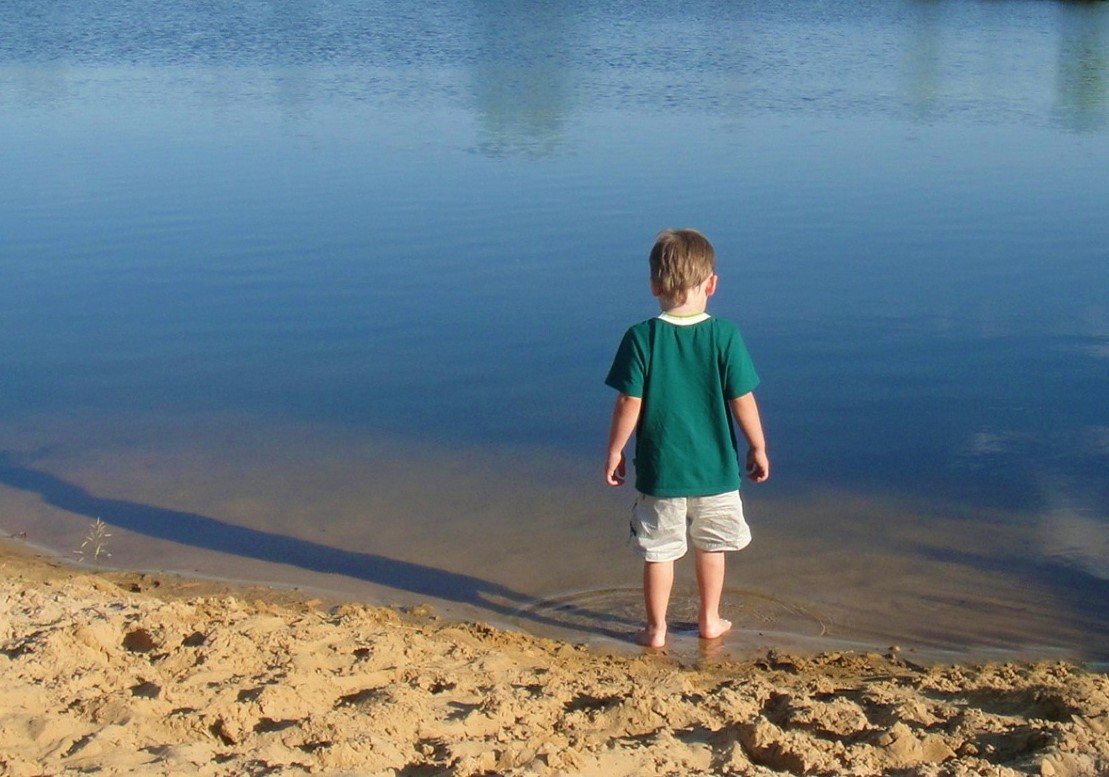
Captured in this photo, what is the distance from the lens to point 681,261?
429cm

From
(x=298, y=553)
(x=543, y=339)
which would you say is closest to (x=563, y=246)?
(x=543, y=339)

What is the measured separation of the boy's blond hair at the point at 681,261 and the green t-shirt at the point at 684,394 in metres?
0.13

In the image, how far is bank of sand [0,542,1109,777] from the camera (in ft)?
11.2

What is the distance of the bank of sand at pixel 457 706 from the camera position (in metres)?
3.41

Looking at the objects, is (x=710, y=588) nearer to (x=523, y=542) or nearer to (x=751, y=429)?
(x=751, y=429)

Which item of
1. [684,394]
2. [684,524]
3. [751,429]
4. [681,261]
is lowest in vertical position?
[684,524]

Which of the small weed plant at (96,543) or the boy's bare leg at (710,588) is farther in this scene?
the small weed plant at (96,543)

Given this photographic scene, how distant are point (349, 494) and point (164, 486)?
91 centimetres

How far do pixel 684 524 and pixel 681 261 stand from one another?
0.99m

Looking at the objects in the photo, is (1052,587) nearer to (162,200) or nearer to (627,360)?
(627,360)

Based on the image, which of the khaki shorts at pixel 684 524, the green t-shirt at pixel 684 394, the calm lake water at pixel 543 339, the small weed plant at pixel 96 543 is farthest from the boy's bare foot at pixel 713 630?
the small weed plant at pixel 96 543

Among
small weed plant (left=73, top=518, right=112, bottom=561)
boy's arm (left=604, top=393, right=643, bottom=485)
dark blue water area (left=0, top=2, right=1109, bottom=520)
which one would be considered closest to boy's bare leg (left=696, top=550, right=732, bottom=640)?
boy's arm (left=604, top=393, right=643, bottom=485)

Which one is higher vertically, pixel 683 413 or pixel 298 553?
pixel 683 413

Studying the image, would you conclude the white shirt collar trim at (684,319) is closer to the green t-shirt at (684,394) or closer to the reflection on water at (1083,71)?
the green t-shirt at (684,394)
